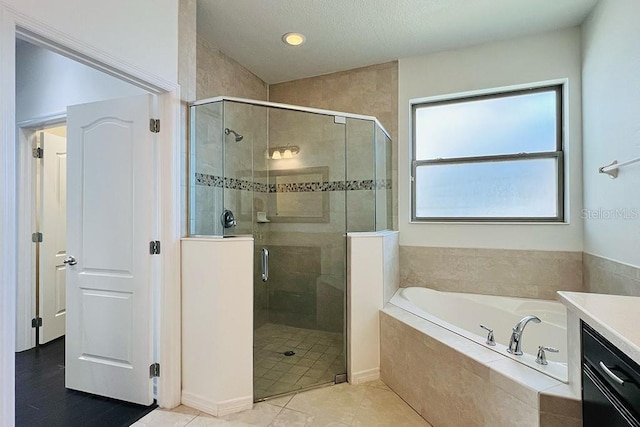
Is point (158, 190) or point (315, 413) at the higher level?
point (158, 190)

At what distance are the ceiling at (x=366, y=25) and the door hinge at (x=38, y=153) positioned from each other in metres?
1.92

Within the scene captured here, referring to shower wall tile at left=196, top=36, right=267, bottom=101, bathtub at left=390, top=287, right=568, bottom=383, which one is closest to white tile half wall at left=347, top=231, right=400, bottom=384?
bathtub at left=390, top=287, right=568, bottom=383

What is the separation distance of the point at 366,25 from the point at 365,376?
272cm

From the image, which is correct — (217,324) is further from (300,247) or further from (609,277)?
(609,277)

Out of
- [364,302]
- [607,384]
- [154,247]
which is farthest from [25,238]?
[607,384]

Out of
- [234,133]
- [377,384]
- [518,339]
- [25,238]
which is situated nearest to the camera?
[518,339]

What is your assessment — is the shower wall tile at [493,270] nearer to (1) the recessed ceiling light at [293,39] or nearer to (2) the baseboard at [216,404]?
(2) the baseboard at [216,404]

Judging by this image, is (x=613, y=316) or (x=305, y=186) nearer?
(x=613, y=316)

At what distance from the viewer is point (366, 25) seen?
2510 millimetres

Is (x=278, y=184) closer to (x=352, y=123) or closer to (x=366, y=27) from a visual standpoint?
(x=352, y=123)

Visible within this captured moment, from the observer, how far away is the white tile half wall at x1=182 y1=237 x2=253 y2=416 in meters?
1.93

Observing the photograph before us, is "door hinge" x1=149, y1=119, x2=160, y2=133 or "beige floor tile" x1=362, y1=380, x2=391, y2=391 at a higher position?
"door hinge" x1=149, y1=119, x2=160, y2=133

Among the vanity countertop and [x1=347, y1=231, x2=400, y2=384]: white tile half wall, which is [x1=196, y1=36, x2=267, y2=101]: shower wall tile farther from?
the vanity countertop

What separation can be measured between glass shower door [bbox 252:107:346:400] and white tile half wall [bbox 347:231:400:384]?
0.11 metres
